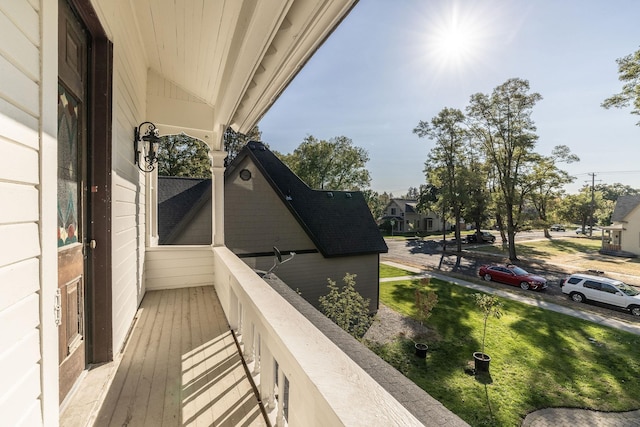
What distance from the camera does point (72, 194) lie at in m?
1.89

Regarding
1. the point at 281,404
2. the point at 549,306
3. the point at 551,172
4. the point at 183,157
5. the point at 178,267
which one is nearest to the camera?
the point at 281,404

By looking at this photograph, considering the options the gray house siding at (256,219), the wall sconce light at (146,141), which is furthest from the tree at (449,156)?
the wall sconce light at (146,141)

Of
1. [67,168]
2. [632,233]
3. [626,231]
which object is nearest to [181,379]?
[67,168]

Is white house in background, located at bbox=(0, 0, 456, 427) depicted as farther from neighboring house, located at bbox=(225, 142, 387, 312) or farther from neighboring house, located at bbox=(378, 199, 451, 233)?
neighboring house, located at bbox=(378, 199, 451, 233)

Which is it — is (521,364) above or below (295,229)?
below

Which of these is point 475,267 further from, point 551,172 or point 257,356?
point 257,356

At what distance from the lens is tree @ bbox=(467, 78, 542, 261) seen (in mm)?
17641

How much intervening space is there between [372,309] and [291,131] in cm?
1809

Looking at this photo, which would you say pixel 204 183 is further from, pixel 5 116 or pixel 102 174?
pixel 5 116

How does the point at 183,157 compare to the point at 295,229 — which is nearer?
the point at 295,229

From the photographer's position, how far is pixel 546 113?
56.7ft

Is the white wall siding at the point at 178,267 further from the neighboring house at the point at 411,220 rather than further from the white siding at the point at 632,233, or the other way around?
the neighboring house at the point at 411,220

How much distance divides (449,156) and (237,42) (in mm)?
21222

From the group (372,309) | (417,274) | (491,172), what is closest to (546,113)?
(491,172)
